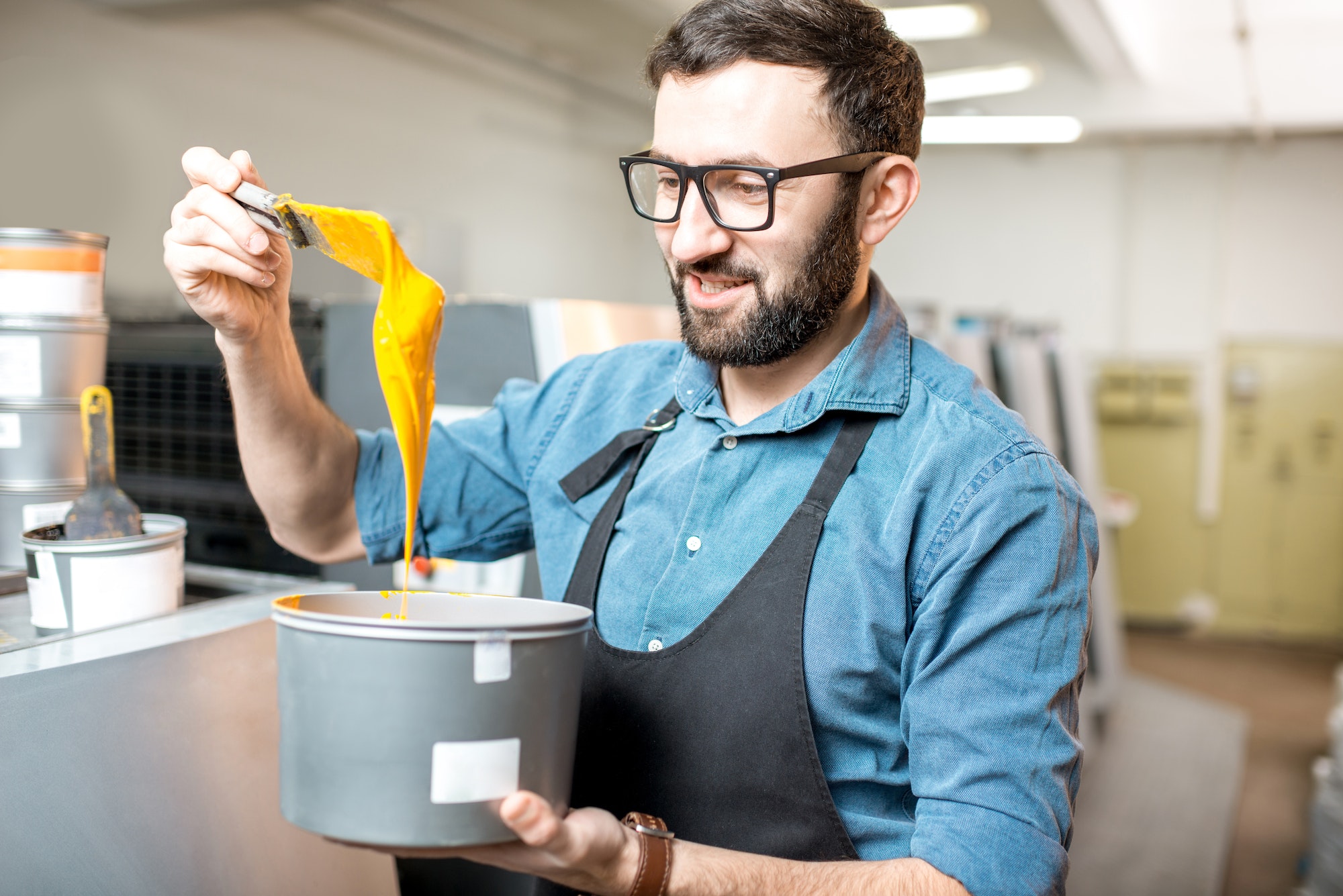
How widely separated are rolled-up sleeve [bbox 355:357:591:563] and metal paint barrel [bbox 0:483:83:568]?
327mm

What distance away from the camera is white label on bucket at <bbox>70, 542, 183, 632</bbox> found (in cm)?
109

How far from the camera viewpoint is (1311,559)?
21.3 ft

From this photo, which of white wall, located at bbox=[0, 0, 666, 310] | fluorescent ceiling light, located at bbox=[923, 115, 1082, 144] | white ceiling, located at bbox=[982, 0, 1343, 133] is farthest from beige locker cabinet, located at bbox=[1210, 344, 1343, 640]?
white wall, located at bbox=[0, 0, 666, 310]

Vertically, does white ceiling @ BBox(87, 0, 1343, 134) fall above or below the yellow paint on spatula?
above

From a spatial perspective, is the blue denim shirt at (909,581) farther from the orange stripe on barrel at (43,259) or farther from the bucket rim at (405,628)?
the orange stripe on barrel at (43,259)

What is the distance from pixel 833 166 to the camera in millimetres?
1125

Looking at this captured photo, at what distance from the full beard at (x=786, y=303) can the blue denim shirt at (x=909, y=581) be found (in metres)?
0.05

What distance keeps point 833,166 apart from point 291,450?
0.69 m

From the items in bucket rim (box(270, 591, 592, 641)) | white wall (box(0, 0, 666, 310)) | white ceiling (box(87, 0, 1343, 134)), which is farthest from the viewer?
white ceiling (box(87, 0, 1343, 134))

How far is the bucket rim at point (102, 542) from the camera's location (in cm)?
108

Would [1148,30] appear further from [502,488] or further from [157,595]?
[157,595]

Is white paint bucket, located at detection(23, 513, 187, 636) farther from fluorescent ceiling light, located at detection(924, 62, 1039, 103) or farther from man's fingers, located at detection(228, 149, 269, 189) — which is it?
fluorescent ceiling light, located at detection(924, 62, 1039, 103)

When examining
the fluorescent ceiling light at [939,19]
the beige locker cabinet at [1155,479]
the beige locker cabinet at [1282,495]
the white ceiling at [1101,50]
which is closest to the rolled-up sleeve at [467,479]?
the fluorescent ceiling light at [939,19]

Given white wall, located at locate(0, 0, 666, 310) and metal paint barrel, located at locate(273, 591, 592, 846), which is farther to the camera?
white wall, located at locate(0, 0, 666, 310)
